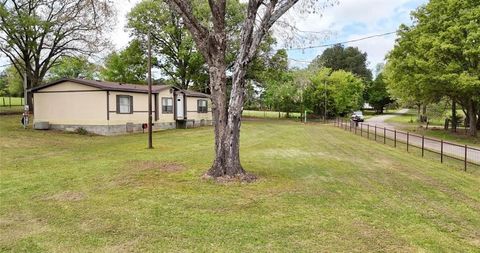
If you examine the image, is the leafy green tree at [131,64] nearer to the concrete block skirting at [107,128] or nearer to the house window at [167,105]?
the house window at [167,105]

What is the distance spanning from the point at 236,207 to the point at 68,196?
3428mm

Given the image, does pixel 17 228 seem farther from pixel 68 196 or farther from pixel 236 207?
pixel 236 207

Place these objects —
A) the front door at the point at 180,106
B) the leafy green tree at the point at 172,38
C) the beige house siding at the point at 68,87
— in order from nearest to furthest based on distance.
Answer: the beige house siding at the point at 68,87, the front door at the point at 180,106, the leafy green tree at the point at 172,38

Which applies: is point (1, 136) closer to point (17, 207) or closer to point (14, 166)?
point (14, 166)

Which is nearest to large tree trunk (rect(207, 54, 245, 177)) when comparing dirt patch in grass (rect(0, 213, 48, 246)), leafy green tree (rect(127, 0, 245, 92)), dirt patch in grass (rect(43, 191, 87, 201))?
dirt patch in grass (rect(43, 191, 87, 201))

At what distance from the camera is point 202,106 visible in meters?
33.0

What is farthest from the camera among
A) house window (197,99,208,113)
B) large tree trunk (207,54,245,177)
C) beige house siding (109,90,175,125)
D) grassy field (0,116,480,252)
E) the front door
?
house window (197,99,208,113)

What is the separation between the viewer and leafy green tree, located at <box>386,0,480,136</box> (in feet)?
72.4

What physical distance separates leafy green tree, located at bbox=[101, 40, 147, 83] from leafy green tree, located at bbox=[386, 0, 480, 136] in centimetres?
2453

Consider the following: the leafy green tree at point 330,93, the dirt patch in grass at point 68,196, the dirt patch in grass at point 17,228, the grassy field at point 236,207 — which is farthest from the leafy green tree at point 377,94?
the dirt patch in grass at point 17,228

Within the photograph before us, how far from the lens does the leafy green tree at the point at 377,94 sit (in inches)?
2788

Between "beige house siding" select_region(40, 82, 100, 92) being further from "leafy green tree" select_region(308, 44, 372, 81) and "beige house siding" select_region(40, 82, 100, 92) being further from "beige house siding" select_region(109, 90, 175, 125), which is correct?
"leafy green tree" select_region(308, 44, 372, 81)

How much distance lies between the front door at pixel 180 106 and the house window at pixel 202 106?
2709mm

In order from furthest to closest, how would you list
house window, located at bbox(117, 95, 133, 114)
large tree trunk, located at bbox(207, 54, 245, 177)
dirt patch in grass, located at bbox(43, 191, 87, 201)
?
1. house window, located at bbox(117, 95, 133, 114)
2. large tree trunk, located at bbox(207, 54, 245, 177)
3. dirt patch in grass, located at bbox(43, 191, 87, 201)
